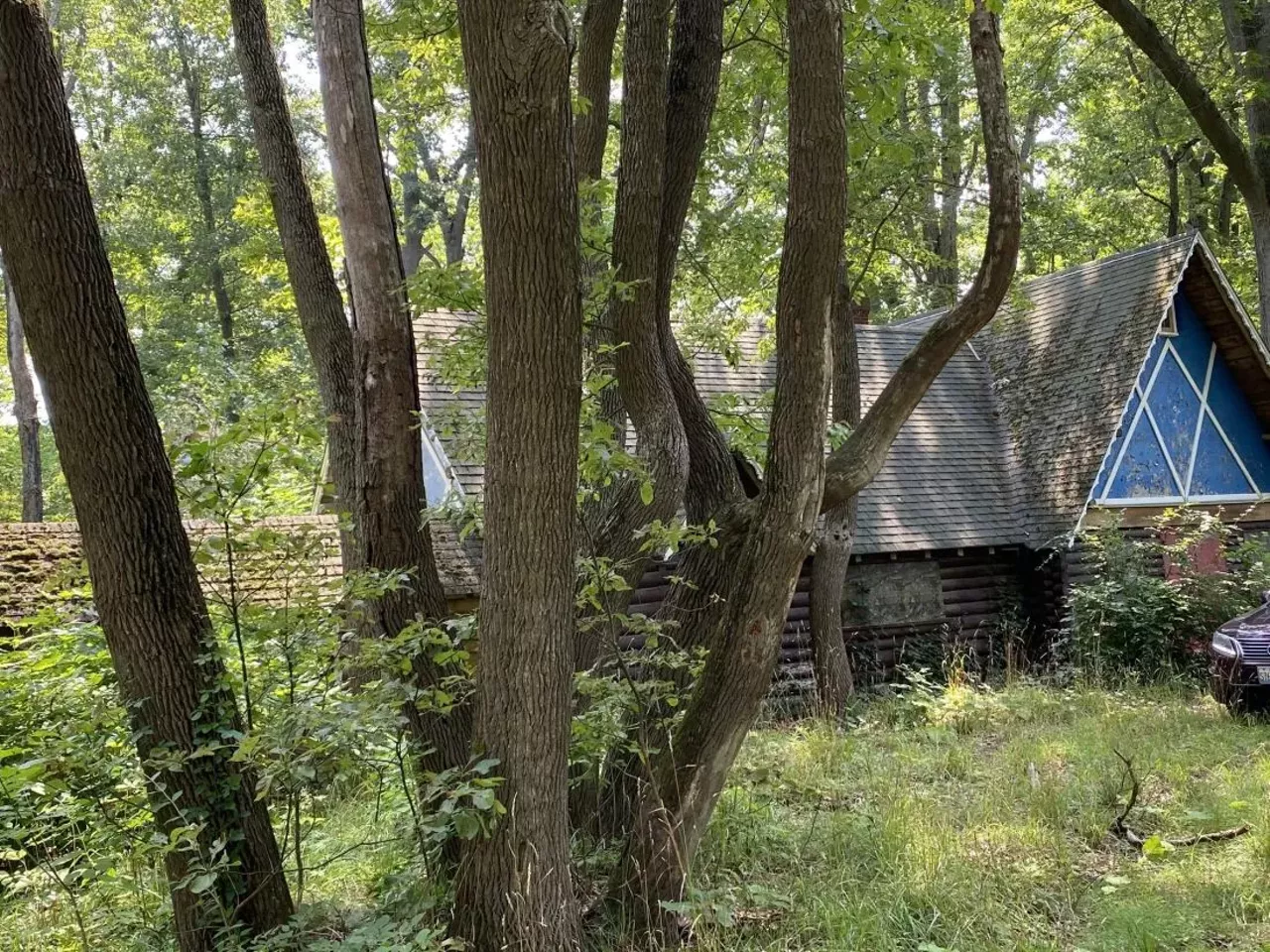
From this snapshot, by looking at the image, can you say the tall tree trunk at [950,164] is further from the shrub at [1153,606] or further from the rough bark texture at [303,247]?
the rough bark texture at [303,247]

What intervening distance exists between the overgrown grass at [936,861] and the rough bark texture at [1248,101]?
9207 mm

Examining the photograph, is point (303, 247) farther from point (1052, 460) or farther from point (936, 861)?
point (1052, 460)

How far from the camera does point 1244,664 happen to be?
9.41 m

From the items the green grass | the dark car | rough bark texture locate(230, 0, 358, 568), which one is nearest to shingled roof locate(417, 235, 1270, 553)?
the dark car

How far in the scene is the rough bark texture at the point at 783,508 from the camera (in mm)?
4531

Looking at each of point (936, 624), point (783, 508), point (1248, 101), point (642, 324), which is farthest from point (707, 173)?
point (1248, 101)

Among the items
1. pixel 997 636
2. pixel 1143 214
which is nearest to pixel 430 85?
pixel 997 636

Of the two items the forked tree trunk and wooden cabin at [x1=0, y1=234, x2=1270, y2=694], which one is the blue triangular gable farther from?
the forked tree trunk

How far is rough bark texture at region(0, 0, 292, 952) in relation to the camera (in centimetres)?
362

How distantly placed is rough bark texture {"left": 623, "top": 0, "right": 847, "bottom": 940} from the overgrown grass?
1.13 feet

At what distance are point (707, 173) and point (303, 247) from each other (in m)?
3.94

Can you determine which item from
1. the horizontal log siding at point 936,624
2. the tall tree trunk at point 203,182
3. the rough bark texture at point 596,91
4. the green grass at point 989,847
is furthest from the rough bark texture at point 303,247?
the tall tree trunk at point 203,182

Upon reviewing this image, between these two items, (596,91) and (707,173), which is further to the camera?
(707,173)

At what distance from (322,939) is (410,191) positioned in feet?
74.6
